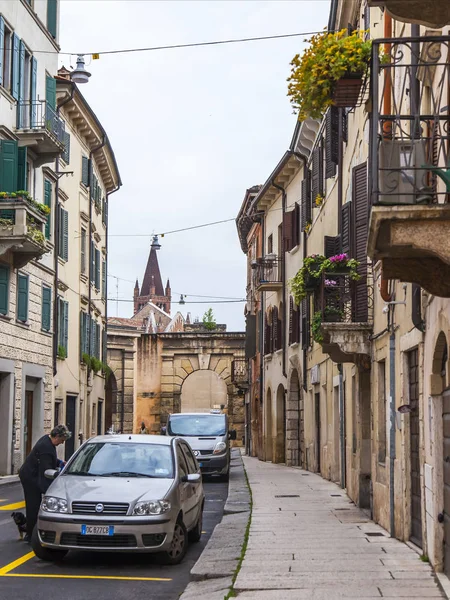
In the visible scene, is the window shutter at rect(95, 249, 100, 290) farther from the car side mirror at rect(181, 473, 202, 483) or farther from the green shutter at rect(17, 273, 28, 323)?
the car side mirror at rect(181, 473, 202, 483)

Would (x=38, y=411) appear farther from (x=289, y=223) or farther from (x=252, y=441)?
(x=252, y=441)

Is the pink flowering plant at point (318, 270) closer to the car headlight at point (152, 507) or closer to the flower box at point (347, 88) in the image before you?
the flower box at point (347, 88)

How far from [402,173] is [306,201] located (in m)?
22.4

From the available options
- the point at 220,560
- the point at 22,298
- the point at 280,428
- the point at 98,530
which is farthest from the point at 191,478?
the point at 280,428

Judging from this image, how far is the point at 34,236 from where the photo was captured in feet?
86.9

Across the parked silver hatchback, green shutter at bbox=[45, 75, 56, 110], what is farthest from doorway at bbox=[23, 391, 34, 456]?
the parked silver hatchback

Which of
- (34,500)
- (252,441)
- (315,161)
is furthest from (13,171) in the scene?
(252,441)

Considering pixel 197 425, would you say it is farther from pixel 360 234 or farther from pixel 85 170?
pixel 85 170

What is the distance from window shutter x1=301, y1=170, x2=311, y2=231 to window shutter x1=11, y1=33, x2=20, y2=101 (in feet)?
28.9

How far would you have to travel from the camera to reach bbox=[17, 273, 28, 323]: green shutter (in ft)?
93.4

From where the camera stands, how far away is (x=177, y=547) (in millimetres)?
11375

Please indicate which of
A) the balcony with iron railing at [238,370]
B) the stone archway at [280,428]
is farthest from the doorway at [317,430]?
the balcony with iron railing at [238,370]

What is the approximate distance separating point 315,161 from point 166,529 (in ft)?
59.3

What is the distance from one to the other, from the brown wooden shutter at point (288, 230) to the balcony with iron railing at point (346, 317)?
1434 cm
